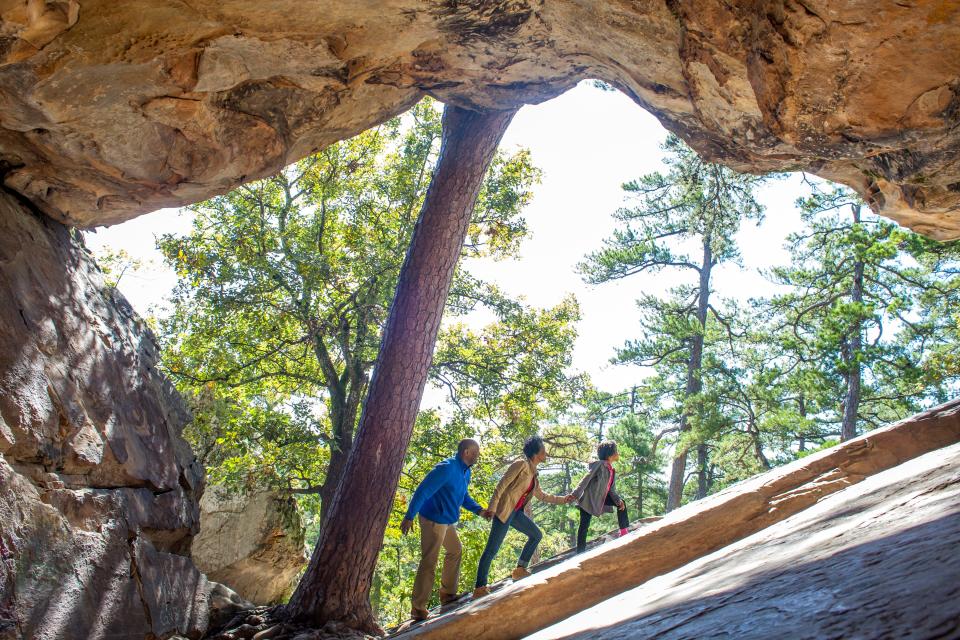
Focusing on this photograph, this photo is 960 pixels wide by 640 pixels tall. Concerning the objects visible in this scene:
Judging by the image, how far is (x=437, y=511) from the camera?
598cm

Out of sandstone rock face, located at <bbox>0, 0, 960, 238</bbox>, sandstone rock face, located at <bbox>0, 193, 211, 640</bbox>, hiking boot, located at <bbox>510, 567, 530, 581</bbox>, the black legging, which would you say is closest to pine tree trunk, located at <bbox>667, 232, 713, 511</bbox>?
the black legging

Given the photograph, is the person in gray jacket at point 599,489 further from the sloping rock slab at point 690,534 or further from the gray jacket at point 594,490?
the sloping rock slab at point 690,534

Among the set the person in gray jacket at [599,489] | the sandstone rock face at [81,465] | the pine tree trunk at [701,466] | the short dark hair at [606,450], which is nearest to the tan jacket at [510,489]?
the person in gray jacket at [599,489]

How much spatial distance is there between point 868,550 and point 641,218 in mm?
17899

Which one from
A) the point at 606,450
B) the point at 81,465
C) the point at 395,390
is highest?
the point at 395,390

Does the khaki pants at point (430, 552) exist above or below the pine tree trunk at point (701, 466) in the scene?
below

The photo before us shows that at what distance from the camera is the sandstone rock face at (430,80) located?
3852 millimetres

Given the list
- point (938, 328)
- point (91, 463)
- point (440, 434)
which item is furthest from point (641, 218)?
point (91, 463)

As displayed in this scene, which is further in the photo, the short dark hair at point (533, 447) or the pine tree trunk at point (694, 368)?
the pine tree trunk at point (694, 368)

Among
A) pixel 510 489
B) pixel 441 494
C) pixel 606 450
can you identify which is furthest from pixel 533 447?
pixel 441 494

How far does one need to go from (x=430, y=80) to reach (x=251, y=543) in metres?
8.49

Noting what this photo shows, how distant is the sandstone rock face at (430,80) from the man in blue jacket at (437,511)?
320 centimetres

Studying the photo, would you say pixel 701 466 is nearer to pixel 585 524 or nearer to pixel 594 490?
pixel 585 524

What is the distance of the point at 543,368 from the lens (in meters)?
12.5
